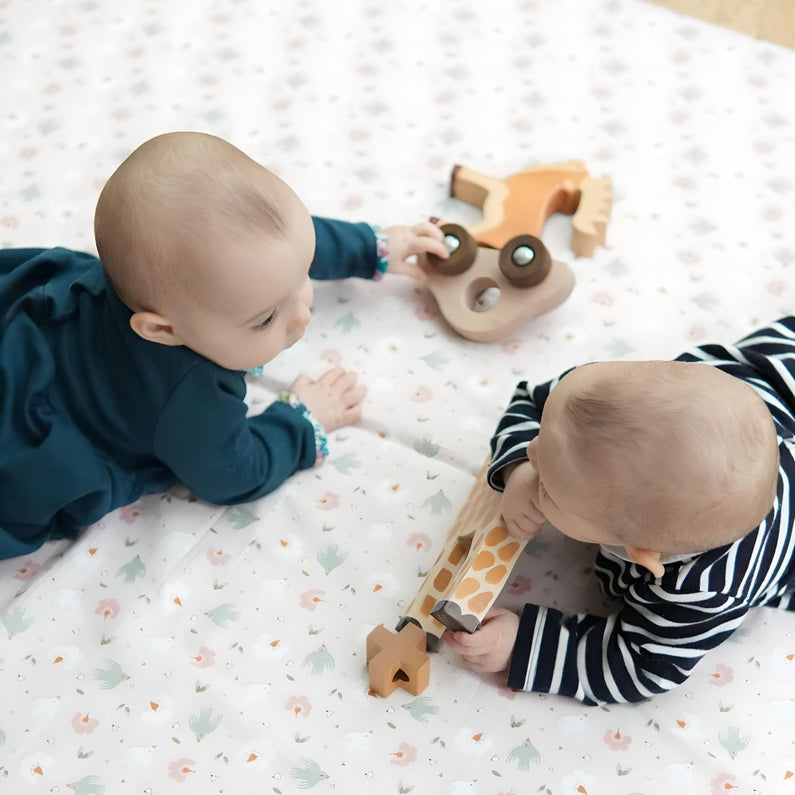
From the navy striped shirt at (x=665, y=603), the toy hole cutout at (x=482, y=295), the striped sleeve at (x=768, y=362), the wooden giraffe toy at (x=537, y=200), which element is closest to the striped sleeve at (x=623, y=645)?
the navy striped shirt at (x=665, y=603)

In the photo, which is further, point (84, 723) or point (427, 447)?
point (427, 447)

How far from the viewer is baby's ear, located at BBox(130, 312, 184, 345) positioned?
795mm

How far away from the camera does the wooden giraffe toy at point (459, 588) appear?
2.73ft

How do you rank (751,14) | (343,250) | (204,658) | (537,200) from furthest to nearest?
(751,14) < (537,200) < (343,250) < (204,658)

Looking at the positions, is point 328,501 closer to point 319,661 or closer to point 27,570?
point 319,661

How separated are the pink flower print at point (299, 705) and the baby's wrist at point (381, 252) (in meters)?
0.53

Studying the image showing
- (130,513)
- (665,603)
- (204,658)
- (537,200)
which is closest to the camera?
(665,603)

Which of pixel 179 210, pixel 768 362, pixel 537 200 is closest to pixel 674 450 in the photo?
Result: pixel 768 362

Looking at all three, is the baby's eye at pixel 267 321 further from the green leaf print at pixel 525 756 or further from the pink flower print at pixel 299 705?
the green leaf print at pixel 525 756

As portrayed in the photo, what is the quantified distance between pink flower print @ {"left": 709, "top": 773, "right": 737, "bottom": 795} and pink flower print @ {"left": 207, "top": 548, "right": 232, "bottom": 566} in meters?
0.53

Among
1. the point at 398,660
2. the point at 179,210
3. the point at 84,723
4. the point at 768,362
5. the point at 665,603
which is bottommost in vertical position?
the point at 84,723

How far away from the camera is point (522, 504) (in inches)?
33.0

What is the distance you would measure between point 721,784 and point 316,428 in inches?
21.5

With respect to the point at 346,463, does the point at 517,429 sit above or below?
above
